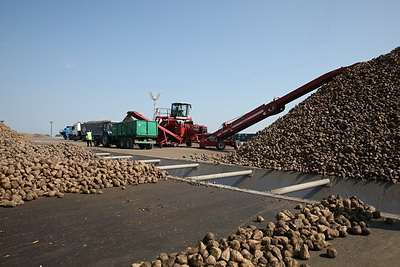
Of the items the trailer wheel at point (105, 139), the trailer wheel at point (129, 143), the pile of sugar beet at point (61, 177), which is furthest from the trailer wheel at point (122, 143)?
the pile of sugar beet at point (61, 177)

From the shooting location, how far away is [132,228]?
2736mm

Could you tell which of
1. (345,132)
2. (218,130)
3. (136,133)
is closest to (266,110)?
(218,130)

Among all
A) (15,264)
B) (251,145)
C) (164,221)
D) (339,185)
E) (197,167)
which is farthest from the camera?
(251,145)

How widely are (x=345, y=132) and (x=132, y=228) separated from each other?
6.45m

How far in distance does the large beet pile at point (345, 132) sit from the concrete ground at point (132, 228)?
3.10 m

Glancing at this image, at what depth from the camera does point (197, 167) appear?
816 centimetres

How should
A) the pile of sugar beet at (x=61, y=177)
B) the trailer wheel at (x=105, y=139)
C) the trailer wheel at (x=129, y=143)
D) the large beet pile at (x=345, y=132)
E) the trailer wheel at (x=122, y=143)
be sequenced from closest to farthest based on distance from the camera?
the pile of sugar beet at (x=61, y=177), the large beet pile at (x=345, y=132), the trailer wheel at (x=129, y=143), the trailer wheel at (x=122, y=143), the trailer wheel at (x=105, y=139)

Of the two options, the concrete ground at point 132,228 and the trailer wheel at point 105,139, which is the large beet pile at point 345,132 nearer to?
the concrete ground at point 132,228

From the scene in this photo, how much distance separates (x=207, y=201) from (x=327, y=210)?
60.8 inches

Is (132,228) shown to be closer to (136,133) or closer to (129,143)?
(136,133)

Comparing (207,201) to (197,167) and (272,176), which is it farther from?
(197,167)

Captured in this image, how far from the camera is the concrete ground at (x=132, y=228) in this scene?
2.12 metres

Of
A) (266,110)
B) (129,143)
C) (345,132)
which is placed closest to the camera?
(345,132)

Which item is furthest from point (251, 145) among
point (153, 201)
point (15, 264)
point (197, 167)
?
point (15, 264)
